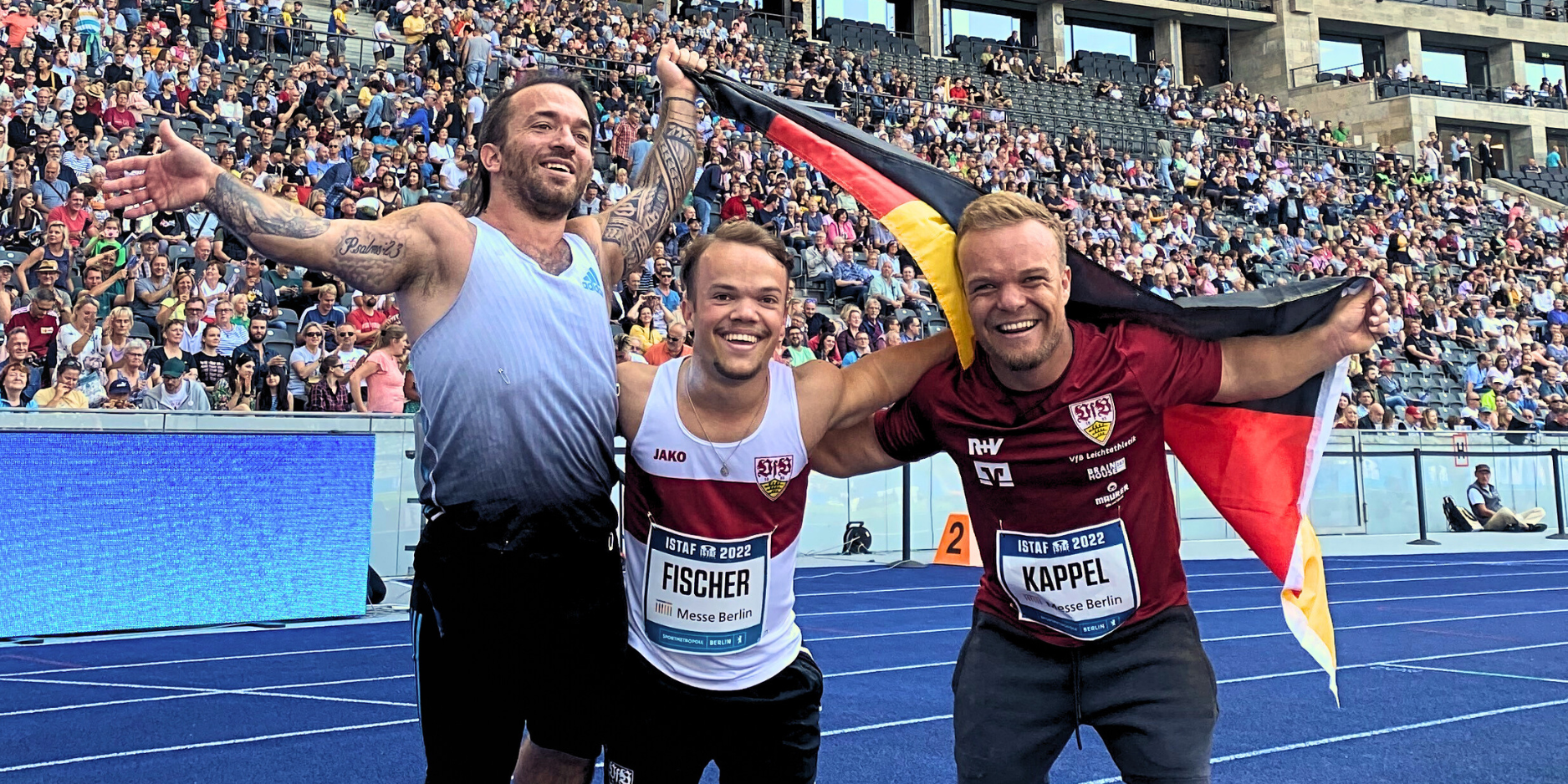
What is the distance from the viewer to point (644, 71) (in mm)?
19984

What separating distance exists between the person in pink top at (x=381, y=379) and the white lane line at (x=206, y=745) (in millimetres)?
4882

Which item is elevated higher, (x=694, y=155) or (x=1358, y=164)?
(x=1358, y=164)

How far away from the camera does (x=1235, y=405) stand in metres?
3.64

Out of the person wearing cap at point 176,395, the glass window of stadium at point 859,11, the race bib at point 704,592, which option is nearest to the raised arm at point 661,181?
the race bib at point 704,592

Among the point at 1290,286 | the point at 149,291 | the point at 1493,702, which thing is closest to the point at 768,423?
the point at 1290,286

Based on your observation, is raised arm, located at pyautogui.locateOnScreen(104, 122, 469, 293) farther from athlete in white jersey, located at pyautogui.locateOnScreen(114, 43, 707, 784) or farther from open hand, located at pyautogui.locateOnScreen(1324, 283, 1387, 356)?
open hand, located at pyautogui.locateOnScreen(1324, 283, 1387, 356)

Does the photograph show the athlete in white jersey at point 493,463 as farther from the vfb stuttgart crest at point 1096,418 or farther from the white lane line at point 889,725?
the white lane line at point 889,725

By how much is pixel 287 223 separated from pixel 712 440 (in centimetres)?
112

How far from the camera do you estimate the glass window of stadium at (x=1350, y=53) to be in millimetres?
41188

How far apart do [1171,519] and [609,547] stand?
4.90 ft

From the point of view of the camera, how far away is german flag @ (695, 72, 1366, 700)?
3.44 metres

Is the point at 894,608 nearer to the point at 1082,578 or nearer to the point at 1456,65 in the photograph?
the point at 1082,578

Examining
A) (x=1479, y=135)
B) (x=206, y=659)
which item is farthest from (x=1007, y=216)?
(x=1479, y=135)

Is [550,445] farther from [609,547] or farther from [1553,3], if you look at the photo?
[1553,3]
